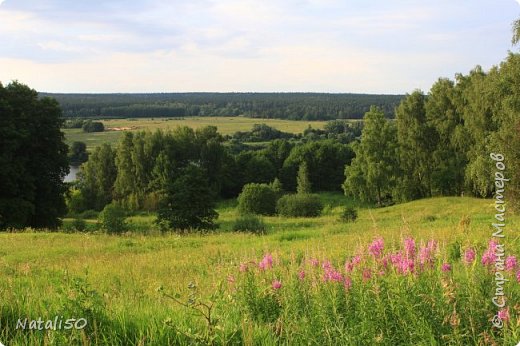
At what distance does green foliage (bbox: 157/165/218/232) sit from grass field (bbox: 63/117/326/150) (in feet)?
159

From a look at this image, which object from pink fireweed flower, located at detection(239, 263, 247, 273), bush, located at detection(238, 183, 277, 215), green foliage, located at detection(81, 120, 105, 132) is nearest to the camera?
pink fireweed flower, located at detection(239, 263, 247, 273)

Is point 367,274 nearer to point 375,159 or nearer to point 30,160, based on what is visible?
point 30,160

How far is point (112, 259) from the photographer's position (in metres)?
11.8

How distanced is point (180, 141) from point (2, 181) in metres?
46.4

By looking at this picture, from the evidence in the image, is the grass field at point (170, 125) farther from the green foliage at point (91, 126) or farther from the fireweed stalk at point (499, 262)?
the fireweed stalk at point (499, 262)

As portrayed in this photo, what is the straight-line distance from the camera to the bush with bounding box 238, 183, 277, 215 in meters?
52.8

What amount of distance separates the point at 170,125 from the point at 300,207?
71.8 meters

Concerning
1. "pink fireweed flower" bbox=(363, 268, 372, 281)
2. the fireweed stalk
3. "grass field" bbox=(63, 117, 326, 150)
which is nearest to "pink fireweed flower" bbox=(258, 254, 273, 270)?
"pink fireweed flower" bbox=(363, 268, 372, 281)

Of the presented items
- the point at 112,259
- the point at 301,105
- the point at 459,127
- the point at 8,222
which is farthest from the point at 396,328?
the point at 301,105

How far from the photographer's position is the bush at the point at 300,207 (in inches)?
1838

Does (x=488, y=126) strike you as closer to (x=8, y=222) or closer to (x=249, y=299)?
(x=8, y=222)

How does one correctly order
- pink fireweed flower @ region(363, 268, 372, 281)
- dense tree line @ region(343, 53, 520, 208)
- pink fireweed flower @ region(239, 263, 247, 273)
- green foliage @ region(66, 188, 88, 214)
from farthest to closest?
green foliage @ region(66, 188, 88, 214), dense tree line @ region(343, 53, 520, 208), pink fireweed flower @ region(239, 263, 247, 273), pink fireweed flower @ region(363, 268, 372, 281)

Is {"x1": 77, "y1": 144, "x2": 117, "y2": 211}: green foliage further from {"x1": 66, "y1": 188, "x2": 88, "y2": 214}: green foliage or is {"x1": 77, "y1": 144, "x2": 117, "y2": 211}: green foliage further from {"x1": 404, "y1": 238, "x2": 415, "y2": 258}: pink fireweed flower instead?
{"x1": 404, "y1": 238, "x2": 415, "y2": 258}: pink fireweed flower

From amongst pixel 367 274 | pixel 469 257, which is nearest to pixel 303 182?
pixel 469 257
